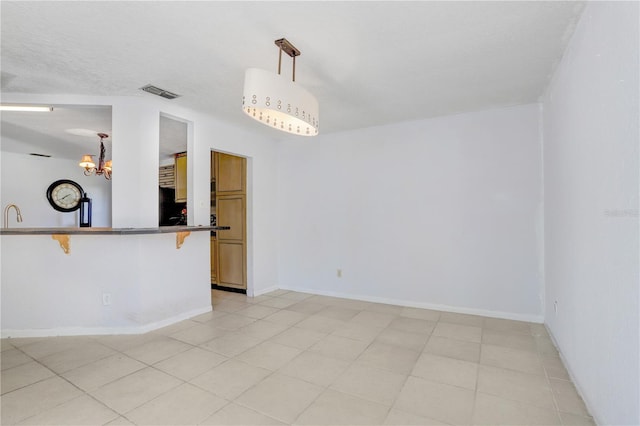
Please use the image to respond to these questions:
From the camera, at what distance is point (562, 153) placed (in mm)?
2367

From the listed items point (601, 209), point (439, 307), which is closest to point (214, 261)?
point (439, 307)

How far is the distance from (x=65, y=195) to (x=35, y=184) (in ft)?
1.60

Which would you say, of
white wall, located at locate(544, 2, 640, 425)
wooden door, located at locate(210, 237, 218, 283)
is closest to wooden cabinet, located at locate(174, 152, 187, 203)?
wooden door, located at locate(210, 237, 218, 283)

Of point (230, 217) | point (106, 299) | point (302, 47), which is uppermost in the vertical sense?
point (302, 47)

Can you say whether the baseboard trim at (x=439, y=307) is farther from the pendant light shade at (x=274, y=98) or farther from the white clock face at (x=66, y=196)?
the white clock face at (x=66, y=196)

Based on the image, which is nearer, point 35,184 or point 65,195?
point 35,184

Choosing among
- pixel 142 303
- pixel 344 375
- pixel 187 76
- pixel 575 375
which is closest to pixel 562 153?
pixel 575 375

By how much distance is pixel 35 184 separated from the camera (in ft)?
18.7

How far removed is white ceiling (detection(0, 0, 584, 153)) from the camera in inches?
70.6

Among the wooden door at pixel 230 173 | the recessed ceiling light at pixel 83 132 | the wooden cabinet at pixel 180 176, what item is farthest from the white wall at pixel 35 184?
the wooden door at pixel 230 173

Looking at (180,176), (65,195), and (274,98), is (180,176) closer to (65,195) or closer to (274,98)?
(65,195)

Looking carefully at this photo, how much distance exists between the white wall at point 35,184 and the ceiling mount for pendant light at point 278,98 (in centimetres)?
603

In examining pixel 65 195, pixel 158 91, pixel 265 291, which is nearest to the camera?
pixel 158 91

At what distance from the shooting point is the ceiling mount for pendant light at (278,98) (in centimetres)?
184
